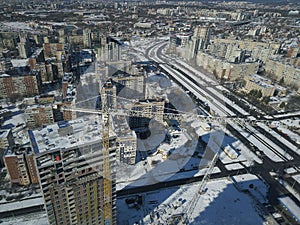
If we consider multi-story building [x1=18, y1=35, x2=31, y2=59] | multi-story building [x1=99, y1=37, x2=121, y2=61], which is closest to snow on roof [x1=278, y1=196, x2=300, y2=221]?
multi-story building [x1=99, y1=37, x2=121, y2=61]

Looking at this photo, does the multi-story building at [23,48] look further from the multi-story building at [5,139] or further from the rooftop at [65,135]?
the rooftop at [65,135]

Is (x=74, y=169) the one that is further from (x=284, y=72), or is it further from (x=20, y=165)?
(x=284, y=72)

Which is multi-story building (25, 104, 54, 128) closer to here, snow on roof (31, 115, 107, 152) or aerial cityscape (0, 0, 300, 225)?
aerial cityscape (0, 0, 300, 225)

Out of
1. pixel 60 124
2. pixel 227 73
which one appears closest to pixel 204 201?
pixel 60 124

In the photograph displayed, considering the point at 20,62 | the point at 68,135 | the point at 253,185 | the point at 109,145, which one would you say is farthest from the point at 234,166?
the point at 20,62

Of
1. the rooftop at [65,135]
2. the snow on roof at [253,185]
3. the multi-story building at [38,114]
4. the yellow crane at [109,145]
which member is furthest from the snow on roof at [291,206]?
the multi-story building at [38,114]
